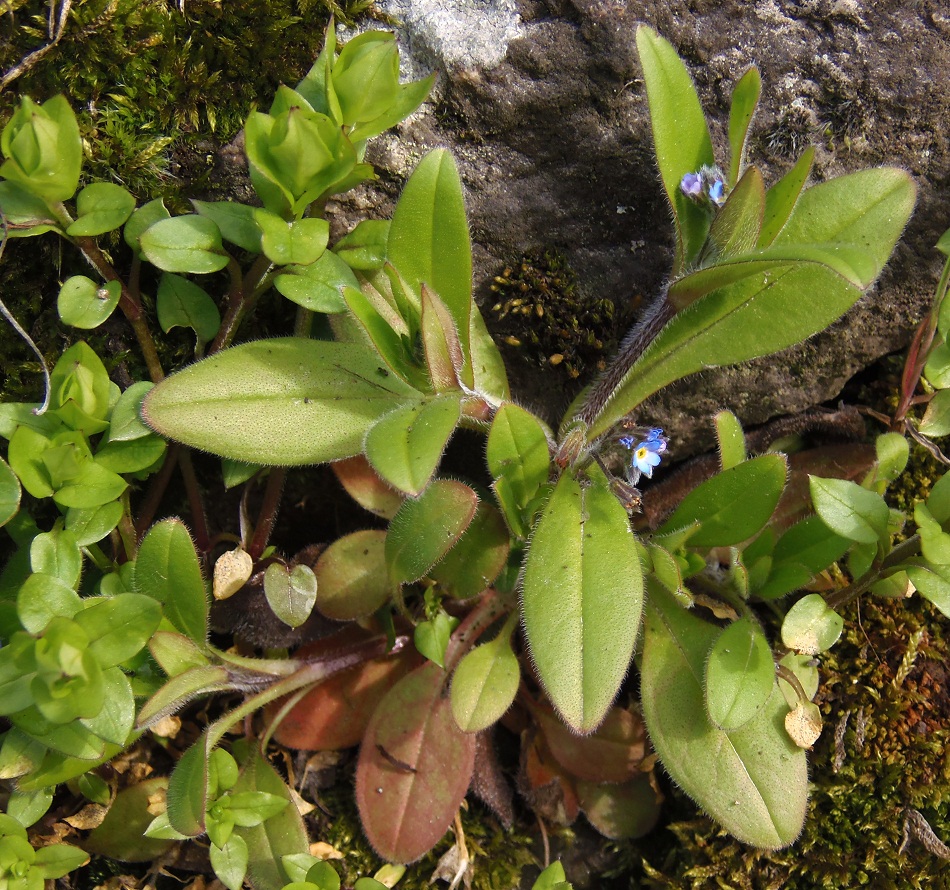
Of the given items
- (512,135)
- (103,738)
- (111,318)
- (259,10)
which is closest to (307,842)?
(103,738)

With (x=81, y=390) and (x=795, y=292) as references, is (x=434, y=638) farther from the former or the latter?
(x=795, y=292)

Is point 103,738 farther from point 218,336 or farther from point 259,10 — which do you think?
point 259,10

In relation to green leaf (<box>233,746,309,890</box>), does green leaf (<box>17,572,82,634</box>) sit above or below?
above

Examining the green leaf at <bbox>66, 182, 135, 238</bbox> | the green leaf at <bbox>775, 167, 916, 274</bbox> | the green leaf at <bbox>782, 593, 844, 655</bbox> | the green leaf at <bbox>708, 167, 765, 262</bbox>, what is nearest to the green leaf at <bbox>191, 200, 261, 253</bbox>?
the green leaf at <bbox>66, 182, 135, 238</bbox>

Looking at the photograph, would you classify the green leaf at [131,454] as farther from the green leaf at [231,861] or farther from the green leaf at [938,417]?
the green leaf at [938,417]

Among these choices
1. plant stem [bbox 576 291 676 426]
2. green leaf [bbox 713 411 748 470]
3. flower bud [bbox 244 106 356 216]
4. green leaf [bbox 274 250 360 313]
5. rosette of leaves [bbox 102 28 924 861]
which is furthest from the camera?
plant stem [bbox 576 291 676 426]

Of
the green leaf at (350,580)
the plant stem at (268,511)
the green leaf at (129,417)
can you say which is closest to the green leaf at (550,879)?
the green leaf at (350,580)

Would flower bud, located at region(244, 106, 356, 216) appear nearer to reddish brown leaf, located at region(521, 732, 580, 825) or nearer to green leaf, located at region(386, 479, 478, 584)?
green leaf, located at region(386, 479, 478, 584)
